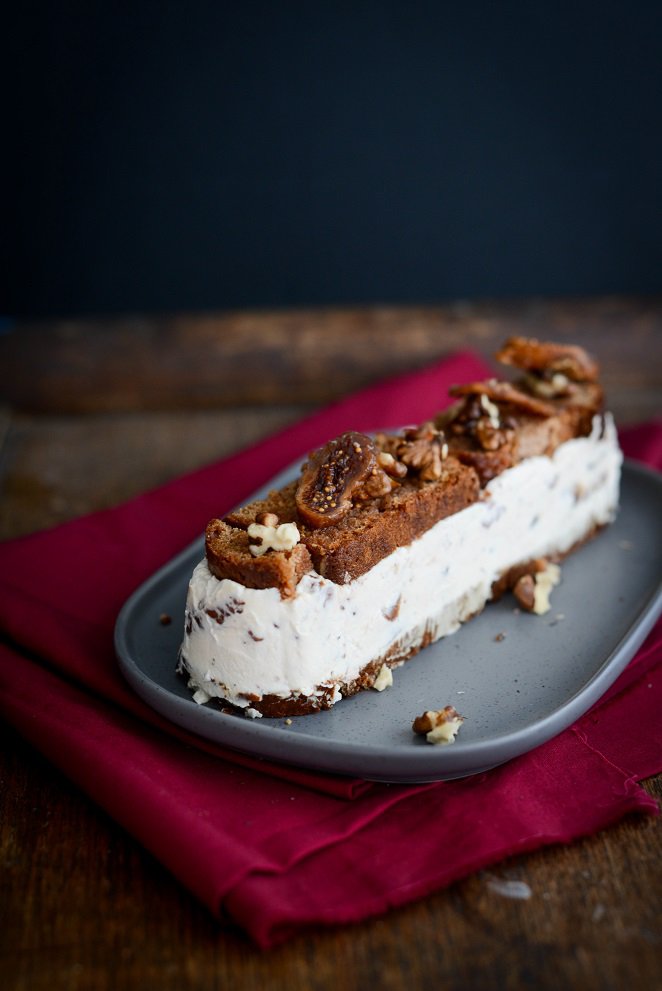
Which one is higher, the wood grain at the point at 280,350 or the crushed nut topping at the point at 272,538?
the crushed nut topping at the point at 272,538

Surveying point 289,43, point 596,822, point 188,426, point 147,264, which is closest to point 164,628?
point 596,822

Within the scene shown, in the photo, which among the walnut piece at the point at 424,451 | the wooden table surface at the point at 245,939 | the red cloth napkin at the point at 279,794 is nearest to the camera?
the wooden table surface at the point at 245,939

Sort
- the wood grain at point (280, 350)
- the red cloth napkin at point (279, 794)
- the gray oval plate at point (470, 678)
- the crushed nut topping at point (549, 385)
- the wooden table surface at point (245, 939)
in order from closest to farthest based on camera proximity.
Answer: the wooden table surface at point (245, 939), the red cloth napkin at point (279, 794), the gray oval plate at point (470, 678), the crushed nut topping at point (549, 385), the wood grain at point (280, 350)

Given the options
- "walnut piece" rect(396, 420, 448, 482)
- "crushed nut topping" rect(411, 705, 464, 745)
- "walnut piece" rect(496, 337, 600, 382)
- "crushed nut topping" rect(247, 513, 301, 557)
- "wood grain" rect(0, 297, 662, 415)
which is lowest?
"wood grain" rect(0, 297, 662, 415)

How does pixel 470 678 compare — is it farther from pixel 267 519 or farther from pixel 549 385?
pixel 549 385

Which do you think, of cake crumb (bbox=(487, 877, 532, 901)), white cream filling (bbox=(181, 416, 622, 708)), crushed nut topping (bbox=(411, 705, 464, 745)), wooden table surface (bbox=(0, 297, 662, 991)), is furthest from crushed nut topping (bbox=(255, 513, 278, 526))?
cake crumb (bbox=(487, 877, 532, 901))

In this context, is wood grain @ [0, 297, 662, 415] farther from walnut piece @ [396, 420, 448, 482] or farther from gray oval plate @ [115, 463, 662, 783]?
walnut piece @ [396, 420, 448, 482]

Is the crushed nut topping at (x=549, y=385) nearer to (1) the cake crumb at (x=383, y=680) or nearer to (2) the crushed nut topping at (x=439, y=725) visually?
(1) the cake crumb at (x=383, y=680)

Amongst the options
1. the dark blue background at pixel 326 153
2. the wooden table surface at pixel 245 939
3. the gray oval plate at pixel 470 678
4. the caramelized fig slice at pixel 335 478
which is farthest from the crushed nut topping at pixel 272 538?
the dark blue background at pixel 326 153
